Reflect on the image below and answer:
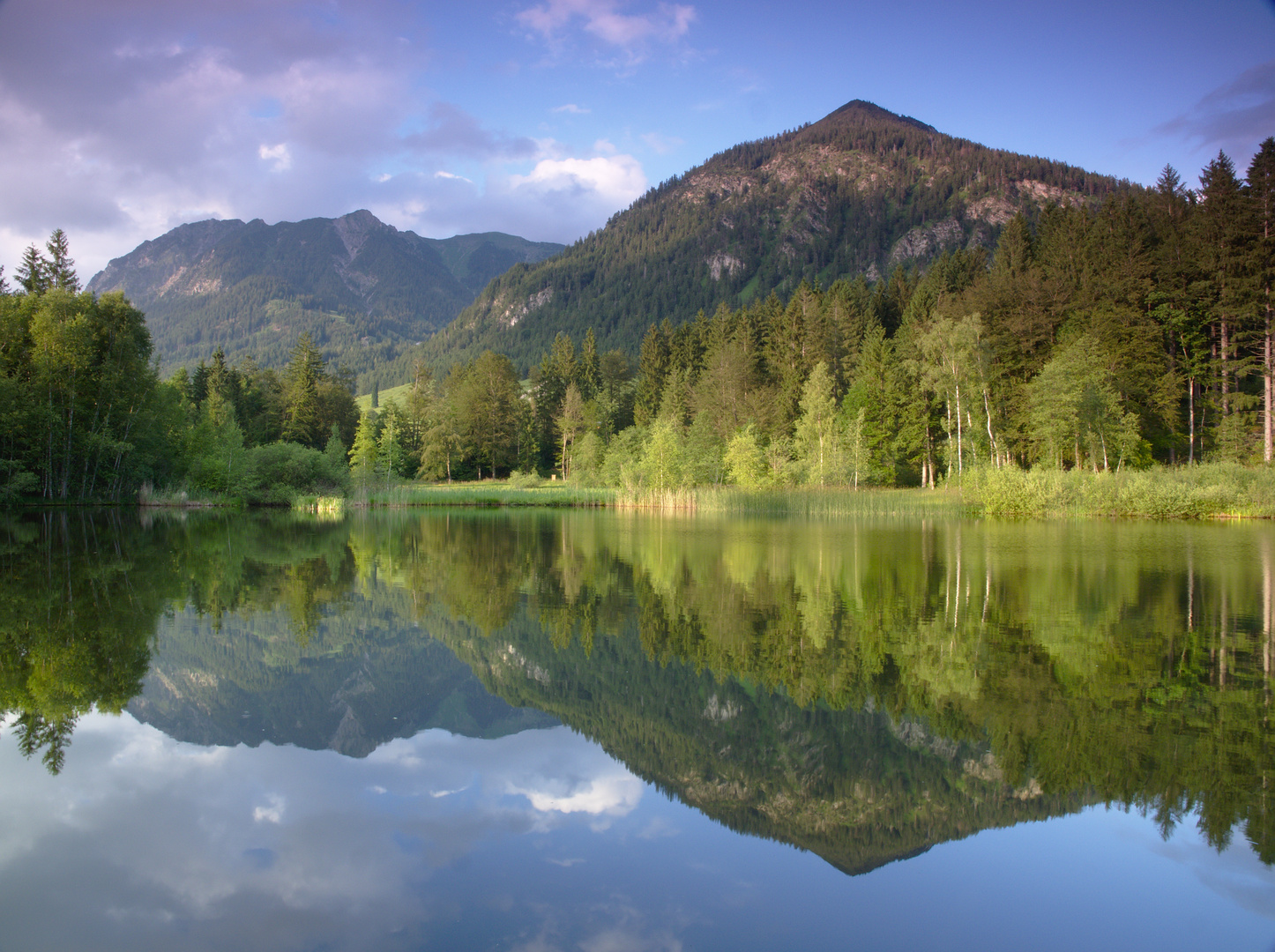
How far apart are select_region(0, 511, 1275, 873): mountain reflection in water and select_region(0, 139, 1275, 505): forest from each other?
25.8 m

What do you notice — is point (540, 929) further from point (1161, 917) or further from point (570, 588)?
point (570, 588)

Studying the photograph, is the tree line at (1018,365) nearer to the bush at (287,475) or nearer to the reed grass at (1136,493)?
the reed grass at (1136,493)

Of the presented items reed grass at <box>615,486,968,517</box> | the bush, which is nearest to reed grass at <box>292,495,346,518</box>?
the bush

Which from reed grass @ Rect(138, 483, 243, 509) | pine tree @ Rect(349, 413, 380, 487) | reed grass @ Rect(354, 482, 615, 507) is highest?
pine tree @ Rect(349, 413, 380, 487)

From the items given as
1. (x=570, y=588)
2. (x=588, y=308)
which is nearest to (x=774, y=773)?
(x=570, y=588)

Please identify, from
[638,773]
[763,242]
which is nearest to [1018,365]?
[638,773]

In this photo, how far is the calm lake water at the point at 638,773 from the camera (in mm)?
3510

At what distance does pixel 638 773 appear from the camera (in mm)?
5199

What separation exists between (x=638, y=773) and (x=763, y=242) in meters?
181

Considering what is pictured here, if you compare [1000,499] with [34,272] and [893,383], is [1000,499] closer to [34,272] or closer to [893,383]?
[893,383]

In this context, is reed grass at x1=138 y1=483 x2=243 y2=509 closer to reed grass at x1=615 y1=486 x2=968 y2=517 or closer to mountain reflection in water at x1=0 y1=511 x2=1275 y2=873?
reed grass at x1=615 y1=486 x2=968 y2=517

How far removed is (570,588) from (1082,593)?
8.21 m

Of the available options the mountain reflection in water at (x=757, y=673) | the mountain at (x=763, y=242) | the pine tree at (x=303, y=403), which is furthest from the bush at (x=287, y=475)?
the mountain at (x=763, y=242)

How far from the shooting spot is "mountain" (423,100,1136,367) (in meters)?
154
